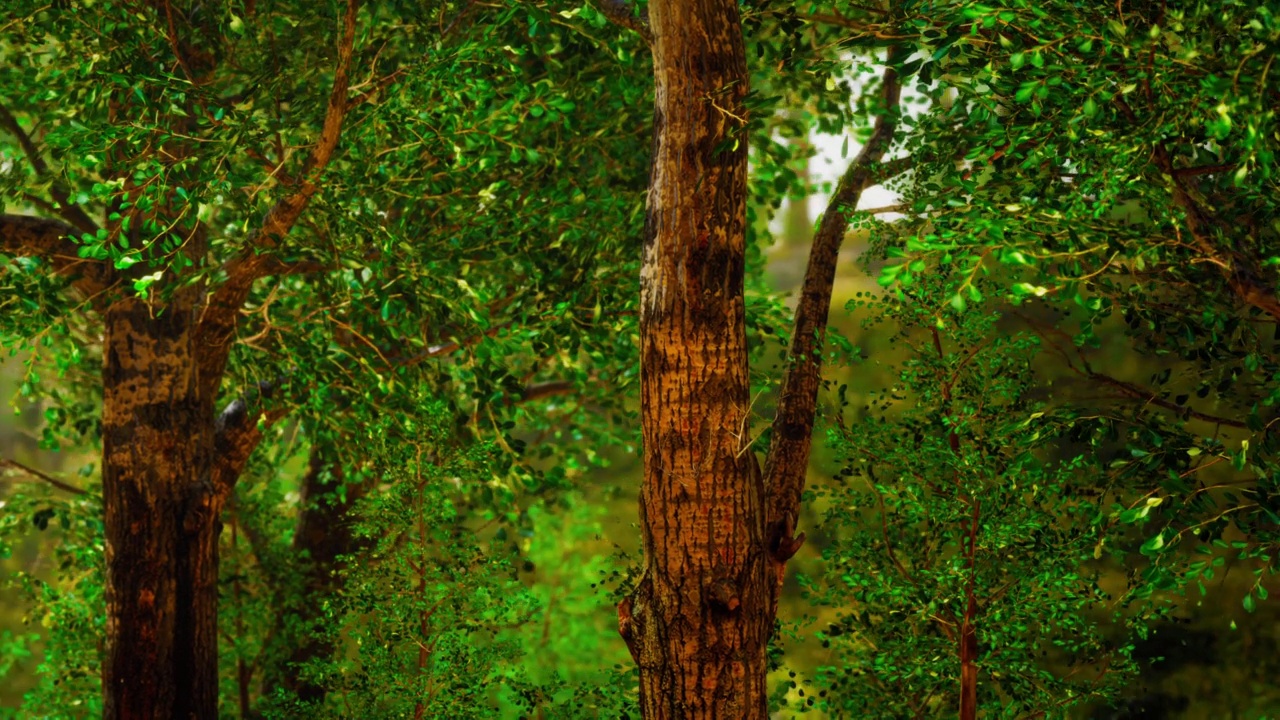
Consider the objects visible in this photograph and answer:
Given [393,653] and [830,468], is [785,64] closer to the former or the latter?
[393,653]

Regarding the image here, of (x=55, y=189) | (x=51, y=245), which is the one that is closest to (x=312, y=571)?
(x=55, y=189)

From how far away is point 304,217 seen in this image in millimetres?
8750

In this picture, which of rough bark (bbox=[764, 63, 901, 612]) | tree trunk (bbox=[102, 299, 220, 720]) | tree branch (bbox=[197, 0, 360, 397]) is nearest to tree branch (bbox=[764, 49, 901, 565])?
rough bark (bbox=[764, 63, 901, 612])

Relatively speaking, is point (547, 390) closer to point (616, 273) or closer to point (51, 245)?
point (616, 273)

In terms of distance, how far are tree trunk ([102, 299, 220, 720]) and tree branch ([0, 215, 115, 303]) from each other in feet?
0.94

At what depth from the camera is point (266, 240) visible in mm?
8414

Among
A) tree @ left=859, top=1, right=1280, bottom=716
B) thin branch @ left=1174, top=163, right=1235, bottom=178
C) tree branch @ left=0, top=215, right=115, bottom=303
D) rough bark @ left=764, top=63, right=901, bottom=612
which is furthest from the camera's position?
tree branch @ left=0, top=215, right=115, bottom=303

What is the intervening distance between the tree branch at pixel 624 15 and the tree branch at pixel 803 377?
1556mm

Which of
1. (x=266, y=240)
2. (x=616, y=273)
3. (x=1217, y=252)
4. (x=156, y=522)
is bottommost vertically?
(x=1217, y=252)

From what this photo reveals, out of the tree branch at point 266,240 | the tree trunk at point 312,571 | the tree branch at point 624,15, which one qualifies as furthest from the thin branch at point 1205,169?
the tree trunk at point 312,571

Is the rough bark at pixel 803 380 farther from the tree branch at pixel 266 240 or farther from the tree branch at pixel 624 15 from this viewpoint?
the tree branch at pixel 266 240

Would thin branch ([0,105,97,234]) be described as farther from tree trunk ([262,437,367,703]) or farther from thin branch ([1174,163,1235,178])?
thin branch ([1174,163,1235,178])

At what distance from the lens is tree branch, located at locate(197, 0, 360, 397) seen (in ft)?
25.7

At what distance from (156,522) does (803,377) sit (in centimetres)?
525
